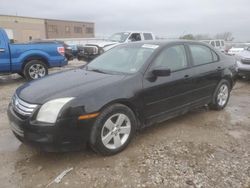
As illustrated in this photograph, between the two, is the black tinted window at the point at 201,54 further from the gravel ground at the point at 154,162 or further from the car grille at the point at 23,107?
the car grille at the point at 23,107

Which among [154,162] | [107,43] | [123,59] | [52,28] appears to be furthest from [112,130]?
[52,28]

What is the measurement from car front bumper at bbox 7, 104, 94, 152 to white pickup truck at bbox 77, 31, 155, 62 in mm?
8991

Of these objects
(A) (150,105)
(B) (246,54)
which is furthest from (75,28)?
(A) (150,105)

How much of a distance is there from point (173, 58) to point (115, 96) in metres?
1.47

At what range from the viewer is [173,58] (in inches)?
170

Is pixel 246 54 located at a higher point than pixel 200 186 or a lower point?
higher

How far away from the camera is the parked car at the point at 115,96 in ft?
10.0

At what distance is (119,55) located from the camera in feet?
14.7

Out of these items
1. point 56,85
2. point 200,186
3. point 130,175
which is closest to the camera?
point 200,186

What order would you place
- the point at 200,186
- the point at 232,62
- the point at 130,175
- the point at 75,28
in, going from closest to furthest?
the point at 200,186 → the point at 130,175 → the point at 232,62 → the point at 75,28

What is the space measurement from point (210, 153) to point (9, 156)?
277 cm

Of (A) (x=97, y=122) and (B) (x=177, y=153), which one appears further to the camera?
(B) (x=177, y=153)

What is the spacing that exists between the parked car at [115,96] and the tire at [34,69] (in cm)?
464

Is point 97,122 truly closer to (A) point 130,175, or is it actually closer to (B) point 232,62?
(A) point 130,175
